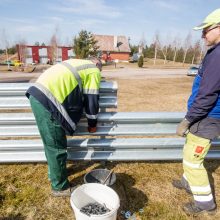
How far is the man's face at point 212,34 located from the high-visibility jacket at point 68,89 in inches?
49.7

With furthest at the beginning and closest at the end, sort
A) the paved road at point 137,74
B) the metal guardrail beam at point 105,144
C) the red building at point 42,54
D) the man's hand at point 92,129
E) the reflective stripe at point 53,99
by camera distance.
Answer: the red building at point 42,54
the paved road at point 137,74
the metal guardrail beam at point 105,144
the man's hand at point 92,129
the reflective stripe at point 53,99

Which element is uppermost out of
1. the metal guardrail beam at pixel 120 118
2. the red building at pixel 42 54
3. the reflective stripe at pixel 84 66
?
the reflective stripe at pixel 84 66

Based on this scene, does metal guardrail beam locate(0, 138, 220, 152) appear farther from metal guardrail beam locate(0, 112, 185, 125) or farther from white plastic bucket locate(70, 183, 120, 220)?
white plastic bucket locate(70, 183, 120, 220)

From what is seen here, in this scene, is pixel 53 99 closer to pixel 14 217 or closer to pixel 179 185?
pixel 14 217

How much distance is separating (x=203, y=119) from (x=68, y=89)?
5.09 ft

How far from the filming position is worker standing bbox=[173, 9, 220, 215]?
232 centimetres

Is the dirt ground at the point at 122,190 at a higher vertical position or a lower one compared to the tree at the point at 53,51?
higher

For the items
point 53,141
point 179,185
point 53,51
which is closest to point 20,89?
point 53,141

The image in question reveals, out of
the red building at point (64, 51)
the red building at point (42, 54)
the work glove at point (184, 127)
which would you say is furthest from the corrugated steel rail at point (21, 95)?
the red building at point (42, 54)

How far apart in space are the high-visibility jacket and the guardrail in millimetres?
465

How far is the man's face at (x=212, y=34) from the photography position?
2400 mm

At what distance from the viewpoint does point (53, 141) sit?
9.05ft

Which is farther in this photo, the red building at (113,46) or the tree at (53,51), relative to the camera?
the red building at (113,46)

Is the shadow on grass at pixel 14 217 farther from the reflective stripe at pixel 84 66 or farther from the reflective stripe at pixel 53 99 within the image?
the reflective stripe at pixel 84 66
